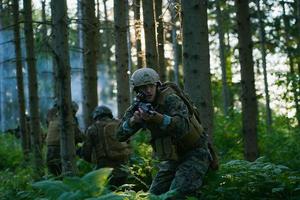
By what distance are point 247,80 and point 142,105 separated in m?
5.64

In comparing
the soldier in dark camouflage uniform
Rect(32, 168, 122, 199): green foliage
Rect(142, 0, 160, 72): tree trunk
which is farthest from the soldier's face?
Rect(142, 0, 160, 72): tree trunk

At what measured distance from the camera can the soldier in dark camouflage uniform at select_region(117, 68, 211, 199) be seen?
6.50 m

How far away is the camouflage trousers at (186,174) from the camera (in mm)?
6730

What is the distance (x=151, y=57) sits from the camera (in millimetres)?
11273

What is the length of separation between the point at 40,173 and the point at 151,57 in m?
3.86

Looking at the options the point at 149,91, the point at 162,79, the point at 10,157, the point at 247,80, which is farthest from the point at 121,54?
the point at 10,157

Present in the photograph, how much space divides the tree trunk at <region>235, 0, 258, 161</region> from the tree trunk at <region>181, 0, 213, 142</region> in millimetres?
3785

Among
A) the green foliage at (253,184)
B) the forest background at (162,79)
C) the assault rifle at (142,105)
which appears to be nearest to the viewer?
the assault rifle at (142,105)

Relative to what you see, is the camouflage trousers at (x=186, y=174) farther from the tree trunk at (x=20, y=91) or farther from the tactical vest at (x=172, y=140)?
the tree trunk at (x=20, y=91)

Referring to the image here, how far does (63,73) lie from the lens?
8.39 metres

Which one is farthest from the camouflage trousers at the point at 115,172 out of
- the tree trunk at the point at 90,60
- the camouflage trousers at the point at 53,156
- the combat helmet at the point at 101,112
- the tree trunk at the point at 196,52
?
the tree trunk at the point at 90,60

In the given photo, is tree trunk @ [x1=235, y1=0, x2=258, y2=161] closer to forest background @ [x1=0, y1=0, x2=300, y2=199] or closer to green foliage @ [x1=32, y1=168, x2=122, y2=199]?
forest background @ [x1=0, y1=0, x2=300, y2=199]

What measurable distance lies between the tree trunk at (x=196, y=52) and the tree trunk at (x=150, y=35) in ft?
11.0

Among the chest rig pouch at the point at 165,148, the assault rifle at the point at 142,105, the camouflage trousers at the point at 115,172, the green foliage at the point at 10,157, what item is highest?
the assault rifle at the point at 142,105
